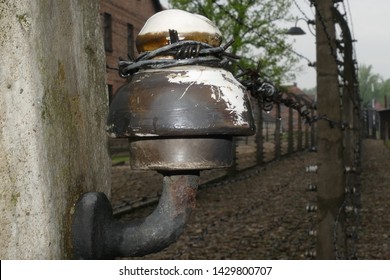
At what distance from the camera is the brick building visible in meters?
24.5

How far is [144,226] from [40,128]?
308mm

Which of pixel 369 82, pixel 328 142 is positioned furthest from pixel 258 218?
pixel 369 82

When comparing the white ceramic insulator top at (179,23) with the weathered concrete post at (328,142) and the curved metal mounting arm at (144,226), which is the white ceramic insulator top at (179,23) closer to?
the curved metal mounting arm at (144,226)

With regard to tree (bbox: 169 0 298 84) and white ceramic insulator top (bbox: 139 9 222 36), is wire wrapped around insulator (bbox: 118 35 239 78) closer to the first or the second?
white ceramic insulator top (bbox: 139 9 222 36)

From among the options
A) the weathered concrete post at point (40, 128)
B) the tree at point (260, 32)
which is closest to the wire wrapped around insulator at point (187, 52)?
the weathered concrete post at point (40, 128)

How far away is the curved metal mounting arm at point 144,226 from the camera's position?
996mm

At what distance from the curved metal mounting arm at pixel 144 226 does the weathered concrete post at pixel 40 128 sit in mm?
43

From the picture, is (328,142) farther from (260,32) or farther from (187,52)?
(260,32)

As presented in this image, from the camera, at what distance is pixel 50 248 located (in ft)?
3.05

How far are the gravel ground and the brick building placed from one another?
33.1 feet

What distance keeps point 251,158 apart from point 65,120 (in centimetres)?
2236

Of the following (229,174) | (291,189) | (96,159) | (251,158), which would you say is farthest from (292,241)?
(251,158)

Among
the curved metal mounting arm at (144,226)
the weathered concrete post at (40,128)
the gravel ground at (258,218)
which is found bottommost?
the gravel ground at (258,218)

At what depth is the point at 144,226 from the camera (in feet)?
3.53
